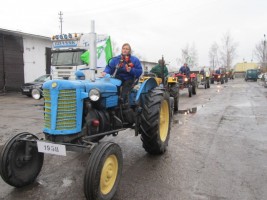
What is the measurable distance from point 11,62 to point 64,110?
19183 mm

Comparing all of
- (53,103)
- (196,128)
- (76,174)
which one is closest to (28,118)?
(196,128)

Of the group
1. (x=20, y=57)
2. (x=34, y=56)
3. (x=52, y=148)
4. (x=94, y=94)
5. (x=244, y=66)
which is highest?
(x=244, y=66)

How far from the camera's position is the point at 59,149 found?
3.78m

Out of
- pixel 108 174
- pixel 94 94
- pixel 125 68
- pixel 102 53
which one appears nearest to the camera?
pixel 108 174

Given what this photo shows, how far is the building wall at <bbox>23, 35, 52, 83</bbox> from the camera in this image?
22.8 metres

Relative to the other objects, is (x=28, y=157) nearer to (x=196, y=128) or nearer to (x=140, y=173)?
(x=140, y=173)

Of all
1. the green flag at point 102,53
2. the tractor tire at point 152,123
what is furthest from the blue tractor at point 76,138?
the green flag at point 102,53

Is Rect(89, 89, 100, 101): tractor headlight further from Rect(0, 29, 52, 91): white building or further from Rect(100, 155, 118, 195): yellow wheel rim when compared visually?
Rect(0, 29, 52, 91): white building

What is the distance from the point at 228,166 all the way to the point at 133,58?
7.92ft

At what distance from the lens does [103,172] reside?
3.77m

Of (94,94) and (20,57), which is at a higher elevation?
(20,57)

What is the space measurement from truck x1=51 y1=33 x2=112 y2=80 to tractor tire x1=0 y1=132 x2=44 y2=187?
11.1 m

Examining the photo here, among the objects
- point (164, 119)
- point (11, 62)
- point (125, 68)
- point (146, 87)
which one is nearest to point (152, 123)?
point (146, 87)

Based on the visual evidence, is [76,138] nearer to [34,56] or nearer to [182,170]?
[182,170]
